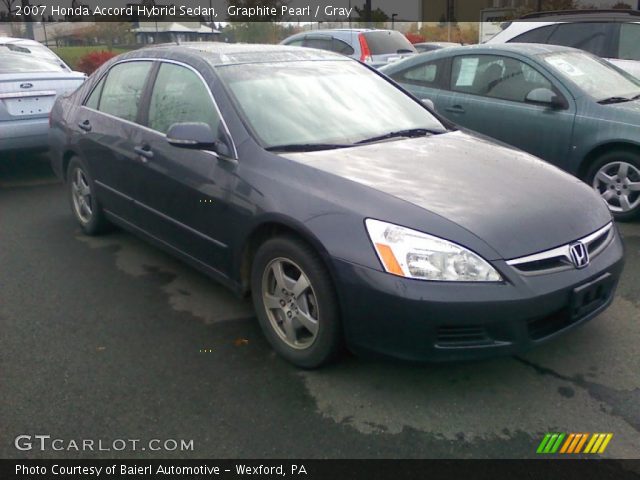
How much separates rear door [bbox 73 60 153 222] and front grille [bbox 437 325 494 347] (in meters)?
2.43

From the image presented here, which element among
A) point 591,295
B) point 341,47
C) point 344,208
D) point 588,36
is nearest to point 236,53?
point 344,208

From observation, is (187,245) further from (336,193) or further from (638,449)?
(638,449)

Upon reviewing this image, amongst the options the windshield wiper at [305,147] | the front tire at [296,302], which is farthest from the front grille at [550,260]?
the windshield wiper at [305,147]

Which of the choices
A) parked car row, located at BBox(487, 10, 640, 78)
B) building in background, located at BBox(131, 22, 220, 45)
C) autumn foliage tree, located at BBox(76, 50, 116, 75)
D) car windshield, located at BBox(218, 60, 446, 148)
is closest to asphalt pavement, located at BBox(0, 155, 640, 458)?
car windshield, located at BBox(218, 60, 446, 148)

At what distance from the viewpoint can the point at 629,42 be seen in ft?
24.8

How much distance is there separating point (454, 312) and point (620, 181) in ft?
10.9

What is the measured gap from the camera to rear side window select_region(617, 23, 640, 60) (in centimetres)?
755

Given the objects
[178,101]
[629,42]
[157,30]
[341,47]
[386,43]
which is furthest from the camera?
[157,30]

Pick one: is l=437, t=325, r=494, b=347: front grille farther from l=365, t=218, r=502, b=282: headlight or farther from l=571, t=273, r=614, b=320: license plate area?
l=571, t=273, r=614, b=320: license plate area

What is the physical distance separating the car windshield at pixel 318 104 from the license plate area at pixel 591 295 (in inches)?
58.2

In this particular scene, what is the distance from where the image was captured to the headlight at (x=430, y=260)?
264 cm

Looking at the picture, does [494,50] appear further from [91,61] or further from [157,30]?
[157,30]

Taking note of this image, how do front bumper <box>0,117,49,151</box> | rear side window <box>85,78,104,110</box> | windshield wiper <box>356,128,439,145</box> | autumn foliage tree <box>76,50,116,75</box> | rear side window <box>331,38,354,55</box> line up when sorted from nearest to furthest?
1. windshield wiper <box>356,128,439,145</box>
2. rear side window <box>85,78,104,110</box>
3. front bumper <box>0,117,49,151</box>
4. rear side window <box>331,38,354,55</box>
5. autumn foliage tree <box>76,50,116,75</box>

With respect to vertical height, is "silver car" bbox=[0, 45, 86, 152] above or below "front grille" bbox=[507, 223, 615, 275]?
above
